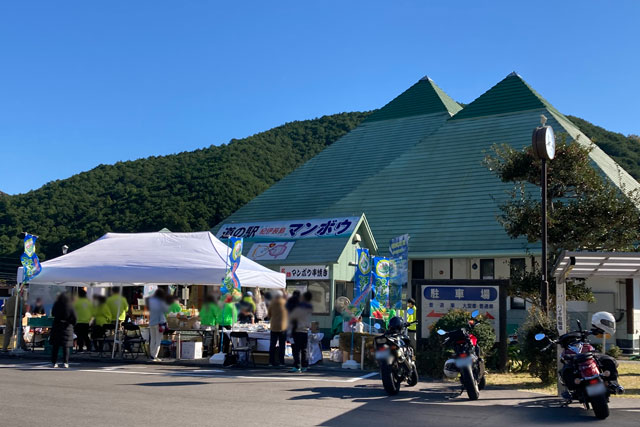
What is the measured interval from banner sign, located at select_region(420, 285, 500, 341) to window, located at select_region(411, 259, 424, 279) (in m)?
12.9

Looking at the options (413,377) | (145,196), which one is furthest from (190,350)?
(145,196)

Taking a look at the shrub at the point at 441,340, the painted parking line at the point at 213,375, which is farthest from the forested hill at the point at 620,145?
the painted parking line at the point at 213,375

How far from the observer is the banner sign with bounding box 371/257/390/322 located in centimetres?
1847

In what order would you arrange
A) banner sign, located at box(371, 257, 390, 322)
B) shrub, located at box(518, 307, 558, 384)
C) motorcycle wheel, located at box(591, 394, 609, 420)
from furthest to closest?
banner sign, located at box(371, 257, 390, 322) → shrub, located at box(518, 307, 558, 384) → motorcycle wheel, located at box(591, 394, 609, 420)

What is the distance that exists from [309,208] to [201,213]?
74.5 ft

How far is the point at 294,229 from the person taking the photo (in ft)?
94.0

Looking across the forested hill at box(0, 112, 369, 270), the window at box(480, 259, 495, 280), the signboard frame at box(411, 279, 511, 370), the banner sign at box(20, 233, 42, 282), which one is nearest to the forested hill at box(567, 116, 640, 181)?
the forested hill at box(0, 112, 369, 270)

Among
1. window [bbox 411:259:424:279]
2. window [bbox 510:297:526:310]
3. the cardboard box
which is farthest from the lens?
window [bbox 411:259:424:279]

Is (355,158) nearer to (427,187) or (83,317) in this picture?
(427,187)

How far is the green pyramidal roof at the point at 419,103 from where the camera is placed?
36.6m

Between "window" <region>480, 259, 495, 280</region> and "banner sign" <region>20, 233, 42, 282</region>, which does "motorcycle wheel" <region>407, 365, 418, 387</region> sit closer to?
"banner sign" <region>20, 233, 42, 282</region>

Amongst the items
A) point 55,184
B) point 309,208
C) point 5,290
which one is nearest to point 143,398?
point 309,208

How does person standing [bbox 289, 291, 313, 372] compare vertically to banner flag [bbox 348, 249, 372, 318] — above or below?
below

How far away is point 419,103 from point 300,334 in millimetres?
25003
